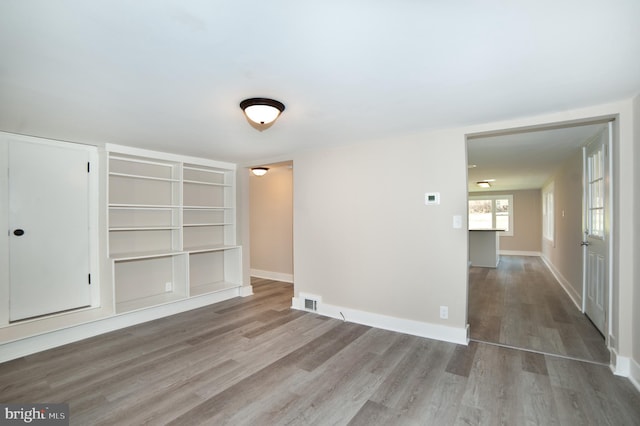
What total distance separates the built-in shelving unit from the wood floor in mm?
944

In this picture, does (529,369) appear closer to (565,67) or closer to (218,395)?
(565,67)

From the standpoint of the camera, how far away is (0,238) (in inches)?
123

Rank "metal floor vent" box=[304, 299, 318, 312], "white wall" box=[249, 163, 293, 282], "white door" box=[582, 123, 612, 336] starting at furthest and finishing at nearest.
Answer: "white wall" box=[249, 163, 293, 282] < "metal floor vent" box=[304, 299, 318, 312] < "white door" box=[582, 123, 612, 336]

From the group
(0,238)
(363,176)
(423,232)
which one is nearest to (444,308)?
(423,232)

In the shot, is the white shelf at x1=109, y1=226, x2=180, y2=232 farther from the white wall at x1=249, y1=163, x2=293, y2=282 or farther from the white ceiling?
the white wall at x1=249, y1=163, x2=293, y2=282

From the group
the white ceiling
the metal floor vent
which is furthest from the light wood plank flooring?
the white ceiling

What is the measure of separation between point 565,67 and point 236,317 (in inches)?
162

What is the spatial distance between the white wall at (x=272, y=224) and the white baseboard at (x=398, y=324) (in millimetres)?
2238

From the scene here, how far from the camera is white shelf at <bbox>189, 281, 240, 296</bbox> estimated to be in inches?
180

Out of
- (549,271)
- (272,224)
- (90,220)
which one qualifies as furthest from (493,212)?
(90,220)

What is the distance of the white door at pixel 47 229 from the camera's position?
324 cm

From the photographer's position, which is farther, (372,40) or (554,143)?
(554,143)

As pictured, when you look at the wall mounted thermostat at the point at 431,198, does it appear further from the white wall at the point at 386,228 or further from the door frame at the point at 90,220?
the door frame at the point at 90,220

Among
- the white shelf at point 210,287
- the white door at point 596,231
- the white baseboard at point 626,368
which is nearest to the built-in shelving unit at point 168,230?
the white shelf at point 210,287
